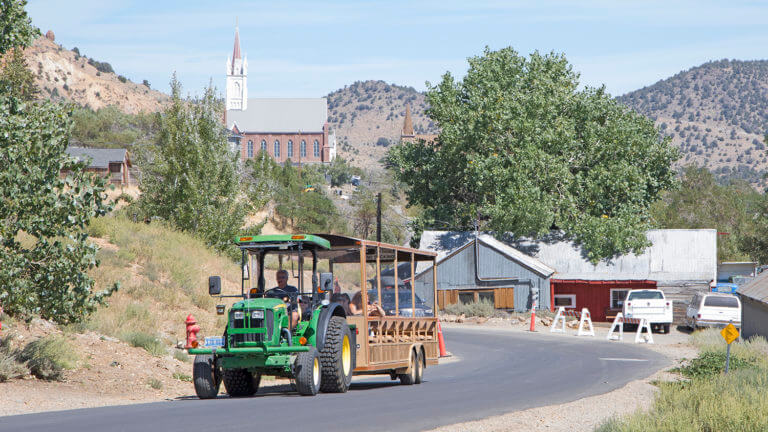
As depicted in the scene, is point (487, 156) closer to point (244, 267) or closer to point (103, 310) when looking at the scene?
point (103, 310)

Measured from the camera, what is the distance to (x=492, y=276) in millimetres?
52156

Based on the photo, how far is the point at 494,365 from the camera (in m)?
25.0

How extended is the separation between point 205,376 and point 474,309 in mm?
37106

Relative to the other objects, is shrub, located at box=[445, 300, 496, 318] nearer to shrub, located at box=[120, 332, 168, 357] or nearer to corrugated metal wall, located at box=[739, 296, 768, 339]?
corrugated metal wall, located at box=[739, 296, 768, 339]

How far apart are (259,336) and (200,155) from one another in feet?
78.5

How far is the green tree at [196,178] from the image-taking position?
37.2 meters

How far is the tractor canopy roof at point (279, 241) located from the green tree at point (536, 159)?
37665 millimetres

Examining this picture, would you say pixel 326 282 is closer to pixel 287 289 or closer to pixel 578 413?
pixel 287 289

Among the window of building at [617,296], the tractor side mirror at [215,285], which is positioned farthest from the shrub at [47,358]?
the window of building at [617,296]

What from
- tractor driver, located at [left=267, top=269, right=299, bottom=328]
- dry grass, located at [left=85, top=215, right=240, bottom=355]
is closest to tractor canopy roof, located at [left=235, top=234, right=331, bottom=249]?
tractor driver, located at [left=267, top=269, right=299, bottom=328]

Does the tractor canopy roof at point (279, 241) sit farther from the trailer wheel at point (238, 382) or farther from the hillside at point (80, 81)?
the hillside at point (80, 81)

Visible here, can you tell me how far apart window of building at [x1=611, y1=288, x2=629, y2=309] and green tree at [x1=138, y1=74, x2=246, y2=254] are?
22.8 m

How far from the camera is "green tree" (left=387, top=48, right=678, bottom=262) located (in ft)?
173

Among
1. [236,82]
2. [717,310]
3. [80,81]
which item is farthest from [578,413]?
[236,82]
